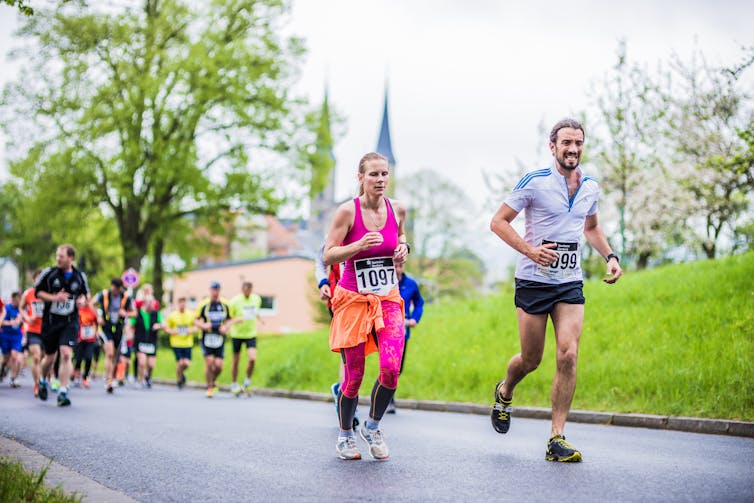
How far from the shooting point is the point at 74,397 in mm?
15148

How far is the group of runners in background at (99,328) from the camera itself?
12375 millimetres

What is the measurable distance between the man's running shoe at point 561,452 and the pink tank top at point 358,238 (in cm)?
171

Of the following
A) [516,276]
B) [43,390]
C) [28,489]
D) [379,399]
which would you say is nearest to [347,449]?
[379,399]

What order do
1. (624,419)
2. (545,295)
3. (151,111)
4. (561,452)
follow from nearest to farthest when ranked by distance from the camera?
1. (561,452)
2. (545,295)
3. (624,419)
4. (151,111)

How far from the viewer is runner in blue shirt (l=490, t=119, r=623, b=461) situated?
656cm

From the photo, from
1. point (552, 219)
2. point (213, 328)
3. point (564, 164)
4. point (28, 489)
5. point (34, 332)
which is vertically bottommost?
point (28, 489)

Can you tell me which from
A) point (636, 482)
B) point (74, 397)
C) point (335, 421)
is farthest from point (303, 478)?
point (74, 397)

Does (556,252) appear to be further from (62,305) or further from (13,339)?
(13,339)

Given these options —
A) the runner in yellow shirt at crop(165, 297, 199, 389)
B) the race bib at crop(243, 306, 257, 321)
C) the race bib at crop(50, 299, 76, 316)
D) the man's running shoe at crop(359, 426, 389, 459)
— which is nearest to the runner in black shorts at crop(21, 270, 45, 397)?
the race bib at crop(50, 299, 76, 316)

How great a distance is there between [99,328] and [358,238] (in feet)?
51.0

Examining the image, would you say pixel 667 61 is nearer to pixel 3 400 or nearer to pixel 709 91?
pixel 709 91

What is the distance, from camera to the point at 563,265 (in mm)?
6641

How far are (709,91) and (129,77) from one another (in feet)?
59.0

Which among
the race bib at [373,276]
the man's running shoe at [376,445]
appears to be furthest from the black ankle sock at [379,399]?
the race bib at [373,276]
